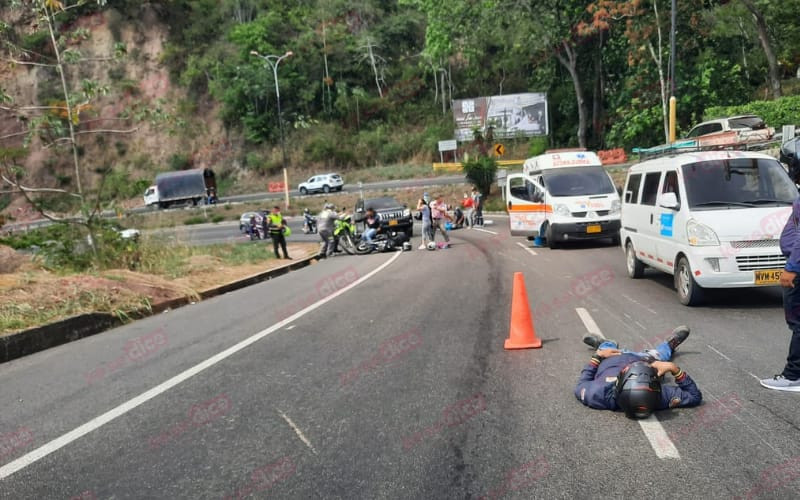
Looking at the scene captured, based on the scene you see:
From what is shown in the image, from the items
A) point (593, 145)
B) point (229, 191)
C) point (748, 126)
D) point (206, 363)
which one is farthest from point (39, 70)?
point (206, 363)

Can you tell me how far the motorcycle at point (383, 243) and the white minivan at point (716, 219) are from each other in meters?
12.6

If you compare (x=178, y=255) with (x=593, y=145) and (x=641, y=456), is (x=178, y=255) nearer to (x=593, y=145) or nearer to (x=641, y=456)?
(x=641, y=456)

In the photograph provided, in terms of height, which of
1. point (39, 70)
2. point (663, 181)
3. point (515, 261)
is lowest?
point (515, 261)

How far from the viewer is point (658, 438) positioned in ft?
14.3

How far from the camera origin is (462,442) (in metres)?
4.38

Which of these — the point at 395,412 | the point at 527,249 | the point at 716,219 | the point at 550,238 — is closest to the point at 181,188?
the point at 527,249

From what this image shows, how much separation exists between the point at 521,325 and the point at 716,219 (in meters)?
3.44

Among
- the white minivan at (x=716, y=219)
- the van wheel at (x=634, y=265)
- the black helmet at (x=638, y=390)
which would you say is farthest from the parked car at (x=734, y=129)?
the black helmet at (x=638, y=390)

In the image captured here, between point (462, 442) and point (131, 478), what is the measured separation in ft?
7.17

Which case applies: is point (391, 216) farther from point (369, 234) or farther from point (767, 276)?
point (767, 276)

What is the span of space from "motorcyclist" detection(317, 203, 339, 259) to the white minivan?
12.6 meters

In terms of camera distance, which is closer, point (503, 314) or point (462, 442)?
point (462, 442)

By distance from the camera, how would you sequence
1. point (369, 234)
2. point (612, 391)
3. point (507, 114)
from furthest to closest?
point (507, 114)
point (369, 234)
point (612, 391)

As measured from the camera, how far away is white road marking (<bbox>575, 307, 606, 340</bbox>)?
24.5ft
